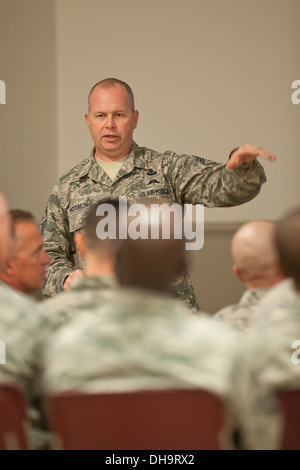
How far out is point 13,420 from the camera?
164 cm

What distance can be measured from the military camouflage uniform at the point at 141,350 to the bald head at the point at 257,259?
23.5 inches

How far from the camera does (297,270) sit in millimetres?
1829

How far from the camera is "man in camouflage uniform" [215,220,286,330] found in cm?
216

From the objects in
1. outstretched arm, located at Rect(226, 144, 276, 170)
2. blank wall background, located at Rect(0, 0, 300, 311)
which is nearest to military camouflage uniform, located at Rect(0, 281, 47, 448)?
outstretched arm, located at Rect(226, 144, 276, 170)

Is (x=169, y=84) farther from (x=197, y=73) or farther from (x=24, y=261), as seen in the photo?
(x=24, y=261)

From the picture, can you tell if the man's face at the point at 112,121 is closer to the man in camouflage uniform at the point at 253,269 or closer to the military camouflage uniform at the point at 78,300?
the man in camouflage uniform at the point at 253,269

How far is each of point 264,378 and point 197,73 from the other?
10.9 feet

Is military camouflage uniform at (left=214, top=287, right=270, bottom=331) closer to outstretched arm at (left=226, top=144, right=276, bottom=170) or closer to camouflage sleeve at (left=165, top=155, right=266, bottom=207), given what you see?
outstretched arm at (left=226, top=144, right=276, bottom=170)

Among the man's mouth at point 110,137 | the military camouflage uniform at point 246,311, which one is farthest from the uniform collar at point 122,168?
the military camouflage uniform at point 246,311

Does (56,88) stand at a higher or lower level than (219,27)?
lower

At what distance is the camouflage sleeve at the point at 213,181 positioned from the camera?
124 inches
